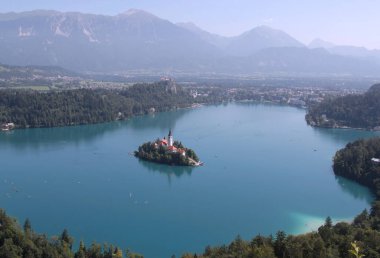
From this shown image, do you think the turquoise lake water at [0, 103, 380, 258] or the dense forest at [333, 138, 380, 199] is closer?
the turquoise lake water at [0, 103, 380, 258]

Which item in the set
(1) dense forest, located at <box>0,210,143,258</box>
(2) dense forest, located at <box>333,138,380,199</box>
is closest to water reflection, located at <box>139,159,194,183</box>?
(2) dense forest, located at <box>333,138,380,199</box>

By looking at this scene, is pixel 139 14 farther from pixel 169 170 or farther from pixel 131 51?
pixel 169 170

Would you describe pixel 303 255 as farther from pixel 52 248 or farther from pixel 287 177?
pixel 287 177

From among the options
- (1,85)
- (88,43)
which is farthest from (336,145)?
(88,43)

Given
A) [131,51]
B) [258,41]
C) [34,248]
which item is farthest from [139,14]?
[34,248]

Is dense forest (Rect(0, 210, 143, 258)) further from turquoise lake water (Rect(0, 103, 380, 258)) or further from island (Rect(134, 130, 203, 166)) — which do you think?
island (Rect(134, 130, 203, 166))
